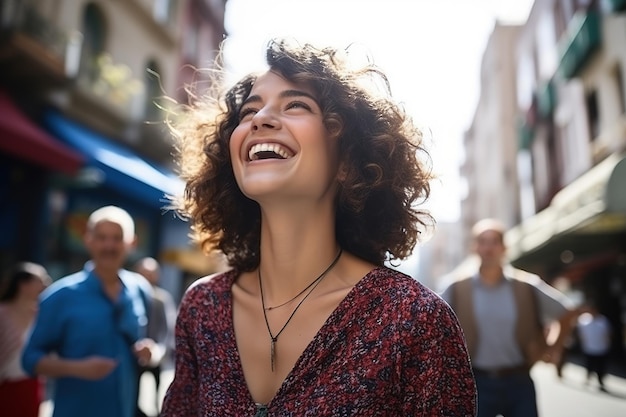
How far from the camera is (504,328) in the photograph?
3.65 meters

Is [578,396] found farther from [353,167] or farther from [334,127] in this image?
[334,127]

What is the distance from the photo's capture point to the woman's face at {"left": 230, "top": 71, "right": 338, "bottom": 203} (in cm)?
144

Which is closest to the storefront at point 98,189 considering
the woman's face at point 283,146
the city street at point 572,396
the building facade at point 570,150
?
the city street at point 572,396

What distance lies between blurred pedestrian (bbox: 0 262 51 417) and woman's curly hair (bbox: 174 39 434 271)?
104 inches

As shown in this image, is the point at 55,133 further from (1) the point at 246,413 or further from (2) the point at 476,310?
(1) the point at 246,413

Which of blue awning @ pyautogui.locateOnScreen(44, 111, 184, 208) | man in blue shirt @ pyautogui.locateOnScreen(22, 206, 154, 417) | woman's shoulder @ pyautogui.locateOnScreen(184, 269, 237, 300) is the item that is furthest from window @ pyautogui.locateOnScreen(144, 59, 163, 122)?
woman's shoulder @ pyautogui.locateOnScreen(184, 269, 237, 300)

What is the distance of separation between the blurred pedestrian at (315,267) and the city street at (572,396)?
4.52 m

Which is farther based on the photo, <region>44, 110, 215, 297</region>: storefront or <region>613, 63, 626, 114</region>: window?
<region>613, 63, 626, 114</region>: window

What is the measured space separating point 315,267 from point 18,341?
11.5ft

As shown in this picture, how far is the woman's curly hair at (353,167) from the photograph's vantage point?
1586 mm

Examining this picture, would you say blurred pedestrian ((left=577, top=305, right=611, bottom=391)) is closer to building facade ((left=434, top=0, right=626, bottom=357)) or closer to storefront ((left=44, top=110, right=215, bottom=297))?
building facade ((left=434, top=0, right=626, bottom=357))

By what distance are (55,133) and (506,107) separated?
24.1 metres

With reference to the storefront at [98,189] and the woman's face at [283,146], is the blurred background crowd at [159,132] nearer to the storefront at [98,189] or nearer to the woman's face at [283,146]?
the storefront at [98,189]

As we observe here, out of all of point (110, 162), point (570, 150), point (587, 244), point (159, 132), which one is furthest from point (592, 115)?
point (110, 162)
